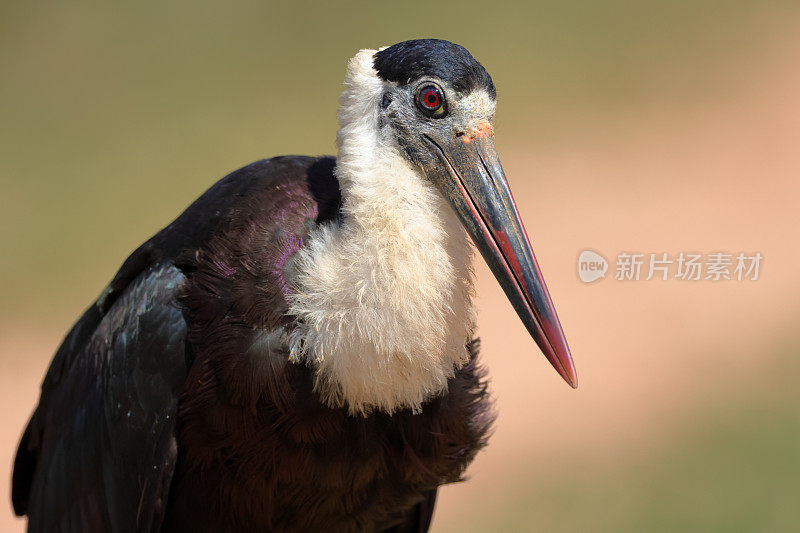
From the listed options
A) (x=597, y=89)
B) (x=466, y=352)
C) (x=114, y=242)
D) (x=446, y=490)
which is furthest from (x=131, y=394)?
(x=597, y=89)

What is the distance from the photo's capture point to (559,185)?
9.55 m

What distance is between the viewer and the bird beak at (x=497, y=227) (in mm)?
3059

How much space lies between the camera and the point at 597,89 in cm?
1174

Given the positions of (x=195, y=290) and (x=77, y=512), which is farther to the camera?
(x=77, y=512)

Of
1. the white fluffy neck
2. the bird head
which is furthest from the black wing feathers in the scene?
the bird head

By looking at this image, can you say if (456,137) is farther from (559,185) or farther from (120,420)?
(559,185)

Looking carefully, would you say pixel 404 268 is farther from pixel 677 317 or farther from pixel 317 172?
pixel 677 317

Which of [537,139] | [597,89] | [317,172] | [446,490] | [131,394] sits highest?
[597,89]

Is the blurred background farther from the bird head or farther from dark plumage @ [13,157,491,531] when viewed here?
the bird head

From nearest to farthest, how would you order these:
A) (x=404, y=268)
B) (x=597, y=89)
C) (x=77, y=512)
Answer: (x=404, y=268) < (x=77, y=512) < (x=597, y=89)

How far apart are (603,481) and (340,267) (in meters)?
3.86

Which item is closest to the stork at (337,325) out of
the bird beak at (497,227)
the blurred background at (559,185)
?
the bird beak at (497,227)

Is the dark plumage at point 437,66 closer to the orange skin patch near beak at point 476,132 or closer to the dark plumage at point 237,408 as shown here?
the orange skin patch near beak at point 476,132

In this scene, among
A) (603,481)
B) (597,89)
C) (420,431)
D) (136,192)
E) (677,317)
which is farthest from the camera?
(597,89)
